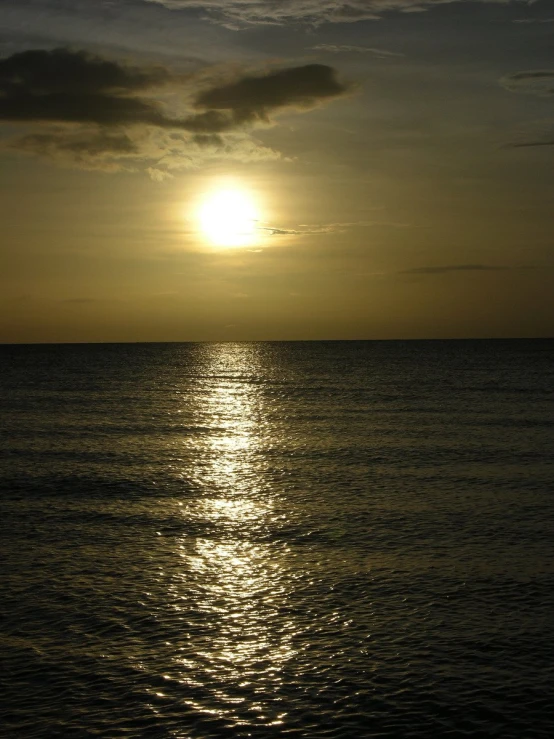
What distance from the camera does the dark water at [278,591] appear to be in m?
15.9

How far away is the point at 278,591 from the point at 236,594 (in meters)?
1.26

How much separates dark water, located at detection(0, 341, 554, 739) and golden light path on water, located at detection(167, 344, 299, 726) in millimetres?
81

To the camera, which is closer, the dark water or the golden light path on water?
the dark water

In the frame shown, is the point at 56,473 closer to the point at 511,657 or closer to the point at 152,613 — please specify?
the point at 152,613

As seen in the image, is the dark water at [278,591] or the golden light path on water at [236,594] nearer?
the dark water at [278,591]

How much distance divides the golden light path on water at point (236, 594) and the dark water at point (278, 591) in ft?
0.26

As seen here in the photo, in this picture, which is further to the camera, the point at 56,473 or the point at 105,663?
the point at 56,473

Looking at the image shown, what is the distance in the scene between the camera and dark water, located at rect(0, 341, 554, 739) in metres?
15.9

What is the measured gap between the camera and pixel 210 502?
1387 inches

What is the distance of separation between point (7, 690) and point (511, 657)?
1165cm

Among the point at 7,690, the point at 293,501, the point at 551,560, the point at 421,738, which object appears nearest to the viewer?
the point at 421,738

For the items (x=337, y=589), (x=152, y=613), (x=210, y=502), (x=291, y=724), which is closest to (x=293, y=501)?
(x=210, y=502)

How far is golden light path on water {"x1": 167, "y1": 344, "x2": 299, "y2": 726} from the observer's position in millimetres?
16594

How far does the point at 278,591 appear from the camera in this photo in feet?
74.3
